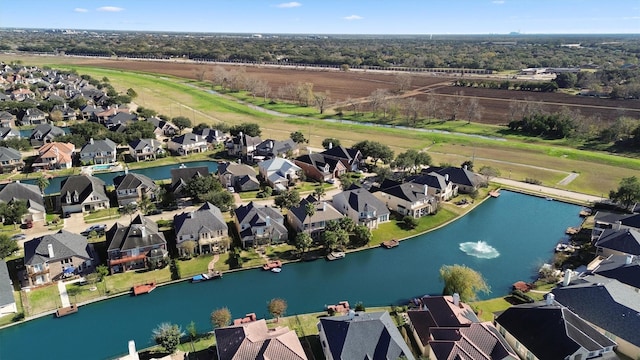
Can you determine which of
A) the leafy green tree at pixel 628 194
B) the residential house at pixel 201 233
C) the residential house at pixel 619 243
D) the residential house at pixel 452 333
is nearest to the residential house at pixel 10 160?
the residential house at pixel 201 233

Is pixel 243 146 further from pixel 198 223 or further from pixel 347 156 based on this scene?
pixel 198 223

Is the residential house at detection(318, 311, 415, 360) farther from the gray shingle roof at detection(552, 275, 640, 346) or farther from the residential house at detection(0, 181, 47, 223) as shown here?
the residential house at detection(0, 181, 47, 223)

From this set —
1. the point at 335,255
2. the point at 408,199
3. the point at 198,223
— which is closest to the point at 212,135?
the point at 198,223

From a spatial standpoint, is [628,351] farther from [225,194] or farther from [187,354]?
[225,194]

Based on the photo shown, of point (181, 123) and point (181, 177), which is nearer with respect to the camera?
point (181, 177)

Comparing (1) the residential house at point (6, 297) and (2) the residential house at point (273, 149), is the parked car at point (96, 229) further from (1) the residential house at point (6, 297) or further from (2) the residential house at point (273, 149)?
(2) the residential house at point (273, 149)

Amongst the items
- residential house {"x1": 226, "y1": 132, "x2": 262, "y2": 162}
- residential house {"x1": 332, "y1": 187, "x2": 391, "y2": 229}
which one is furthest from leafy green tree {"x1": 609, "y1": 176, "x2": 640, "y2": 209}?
residential house {"x1": 226, "y1": 132, "x2": 262, "y2": 162}
